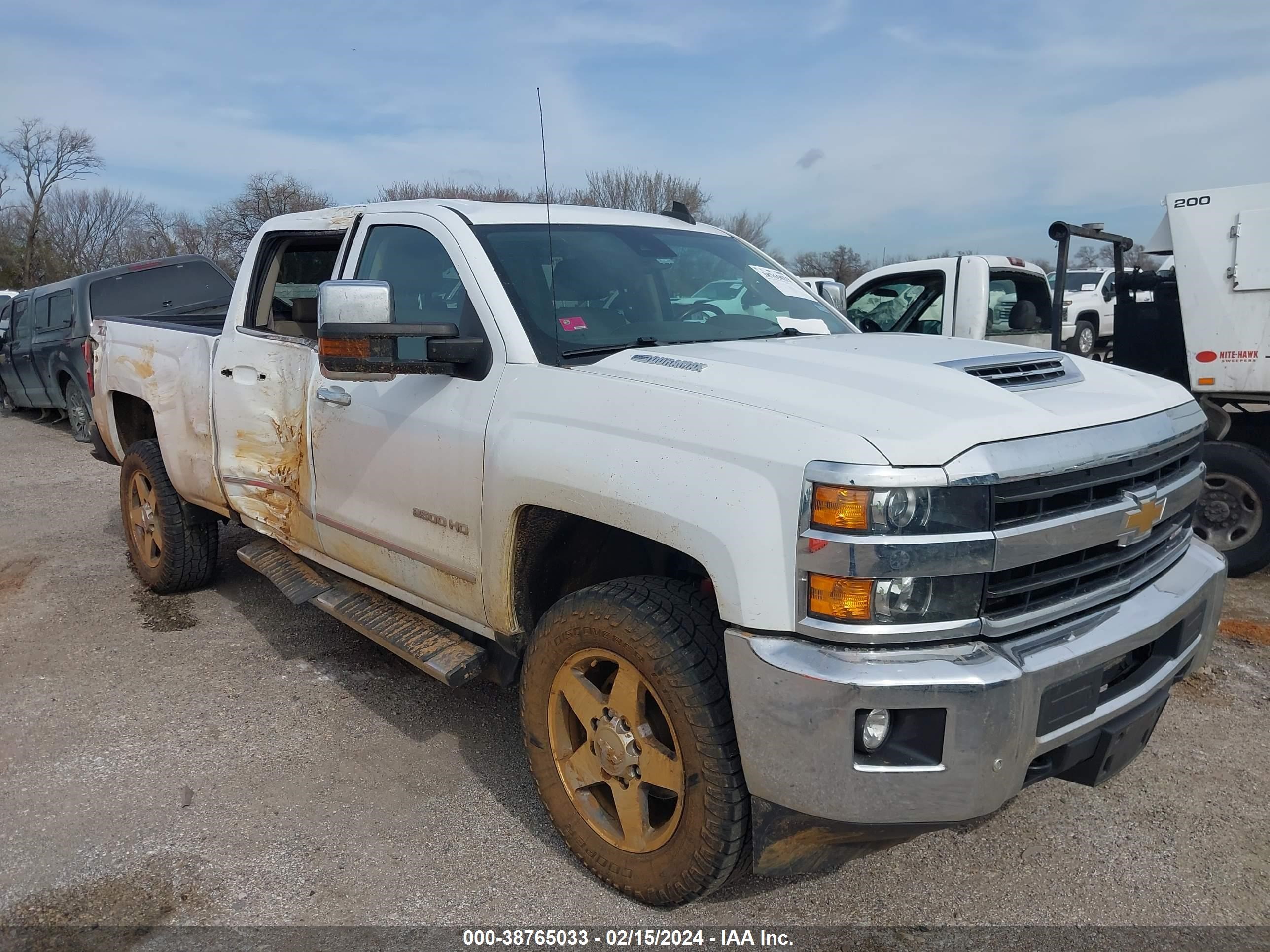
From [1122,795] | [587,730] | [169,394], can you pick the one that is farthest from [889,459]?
[169,394]

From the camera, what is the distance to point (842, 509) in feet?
6.82

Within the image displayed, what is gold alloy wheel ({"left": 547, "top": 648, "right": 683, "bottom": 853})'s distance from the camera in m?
2.51

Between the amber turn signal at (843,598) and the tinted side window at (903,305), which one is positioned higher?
the tinted side window at (903,305)

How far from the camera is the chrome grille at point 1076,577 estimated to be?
2193 millimetres

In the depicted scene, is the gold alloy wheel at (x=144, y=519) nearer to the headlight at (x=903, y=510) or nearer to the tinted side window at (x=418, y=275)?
the tinted side window at (x=418, y=275)

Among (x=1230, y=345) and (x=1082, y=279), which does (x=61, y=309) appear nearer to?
(x=1230, y=345)

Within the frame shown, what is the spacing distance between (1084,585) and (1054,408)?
46cm

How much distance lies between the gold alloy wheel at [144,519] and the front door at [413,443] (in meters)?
2.09

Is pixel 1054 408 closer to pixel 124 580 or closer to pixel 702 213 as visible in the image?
pixel 124 580

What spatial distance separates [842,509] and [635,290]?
61.3 inches

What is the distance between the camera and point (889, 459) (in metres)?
2.07

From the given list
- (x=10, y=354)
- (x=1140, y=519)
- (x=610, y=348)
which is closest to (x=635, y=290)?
(x=610, y=348)

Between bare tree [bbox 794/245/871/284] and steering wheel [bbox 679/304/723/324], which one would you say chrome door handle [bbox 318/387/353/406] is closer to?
steering wheel [bbox 679/304/723/324]

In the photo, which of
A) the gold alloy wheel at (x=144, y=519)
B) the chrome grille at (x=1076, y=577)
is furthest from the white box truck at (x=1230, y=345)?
the gold alloy wheel at (x=144, y=519)
